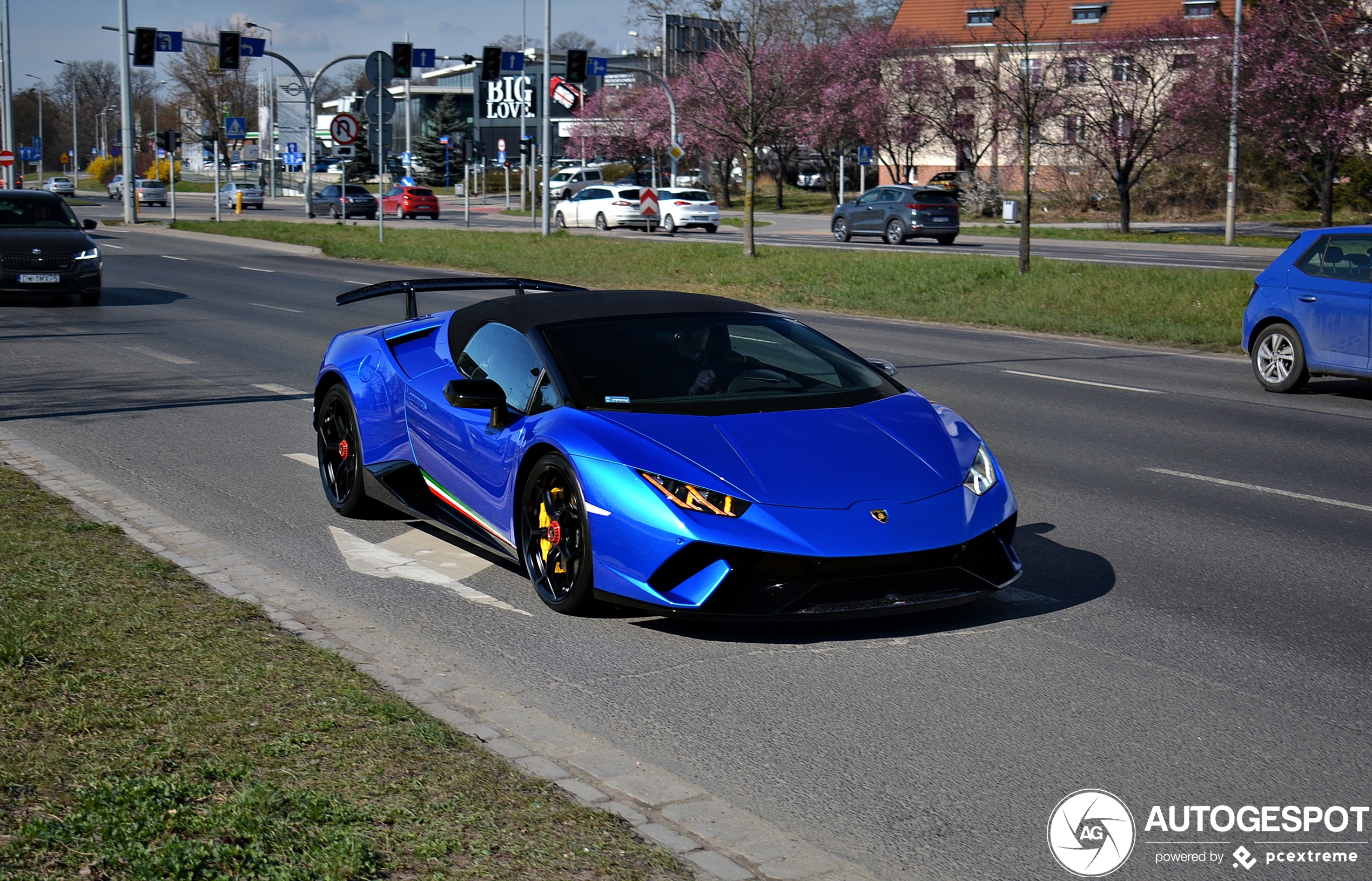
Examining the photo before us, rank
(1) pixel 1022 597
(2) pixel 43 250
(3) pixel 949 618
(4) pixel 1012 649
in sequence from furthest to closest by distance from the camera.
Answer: (2) pixel 43 250 < (1) pixel 1022 597 < (3) pixel 949 618 < (4) pixel 1012 649

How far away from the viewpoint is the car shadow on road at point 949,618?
222 inches

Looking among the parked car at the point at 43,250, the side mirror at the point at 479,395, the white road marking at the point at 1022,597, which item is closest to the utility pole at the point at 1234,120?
the parked car at the point at 43,250

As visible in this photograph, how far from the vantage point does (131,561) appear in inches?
253

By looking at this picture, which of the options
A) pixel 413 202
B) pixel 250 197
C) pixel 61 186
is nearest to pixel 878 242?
pixel 413 202

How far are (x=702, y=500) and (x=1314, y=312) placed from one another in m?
10.0

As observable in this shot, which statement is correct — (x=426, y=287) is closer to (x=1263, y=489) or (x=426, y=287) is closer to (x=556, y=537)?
(x=556, y=537)

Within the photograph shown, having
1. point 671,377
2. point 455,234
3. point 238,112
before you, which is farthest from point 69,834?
point 238,112

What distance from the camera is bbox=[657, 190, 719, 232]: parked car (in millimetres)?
46438

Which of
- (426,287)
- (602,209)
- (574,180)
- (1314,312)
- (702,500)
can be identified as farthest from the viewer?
(574,180)

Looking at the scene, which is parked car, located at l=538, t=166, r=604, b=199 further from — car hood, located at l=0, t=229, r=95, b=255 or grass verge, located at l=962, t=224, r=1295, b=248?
car hood, located at l=0, t=229, r=95, b=255

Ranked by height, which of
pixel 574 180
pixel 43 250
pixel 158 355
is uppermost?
→ pixel 574 180

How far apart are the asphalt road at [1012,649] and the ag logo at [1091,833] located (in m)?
0.04

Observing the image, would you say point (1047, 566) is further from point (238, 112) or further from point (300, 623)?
point (238, 112)

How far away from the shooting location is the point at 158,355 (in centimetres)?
1520
